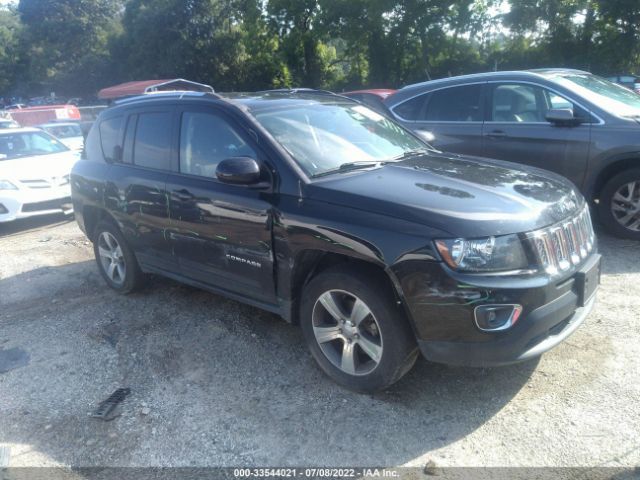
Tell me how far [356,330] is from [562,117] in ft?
12.5

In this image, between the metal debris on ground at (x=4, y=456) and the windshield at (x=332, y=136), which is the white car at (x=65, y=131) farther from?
the metal debris on ground at (x=4, y=456)

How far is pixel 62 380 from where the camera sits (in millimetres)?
3871

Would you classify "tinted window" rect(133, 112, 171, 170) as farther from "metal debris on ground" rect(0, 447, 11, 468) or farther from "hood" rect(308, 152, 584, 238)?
"metal debris on ground" rect(0, 447, 11, 468)

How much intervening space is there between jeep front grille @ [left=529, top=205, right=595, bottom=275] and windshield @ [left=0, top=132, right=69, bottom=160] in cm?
905

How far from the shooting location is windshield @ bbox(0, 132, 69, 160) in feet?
31.3

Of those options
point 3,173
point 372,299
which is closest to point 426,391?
point 372,299

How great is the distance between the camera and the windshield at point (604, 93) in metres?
5.82

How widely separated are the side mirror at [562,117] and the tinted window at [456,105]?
36.8 inches

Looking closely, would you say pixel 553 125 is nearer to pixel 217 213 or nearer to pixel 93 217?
pixel 217 213

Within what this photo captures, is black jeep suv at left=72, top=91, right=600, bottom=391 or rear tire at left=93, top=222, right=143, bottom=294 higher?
black jeep suv at left=72, top=91, right=600, bottom=391

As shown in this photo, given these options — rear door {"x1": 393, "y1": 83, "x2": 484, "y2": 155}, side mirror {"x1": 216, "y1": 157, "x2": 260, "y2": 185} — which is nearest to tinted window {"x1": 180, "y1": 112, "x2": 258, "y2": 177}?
side mirror {"x1": 216, "y1": 157, "x2": 260, "y2": 185}

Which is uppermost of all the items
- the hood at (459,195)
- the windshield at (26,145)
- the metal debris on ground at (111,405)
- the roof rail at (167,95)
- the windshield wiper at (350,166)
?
the roof rail at (167,95)

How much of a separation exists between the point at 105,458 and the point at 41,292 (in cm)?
324

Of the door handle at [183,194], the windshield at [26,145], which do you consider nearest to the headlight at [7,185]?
the windshield at [26,145]
